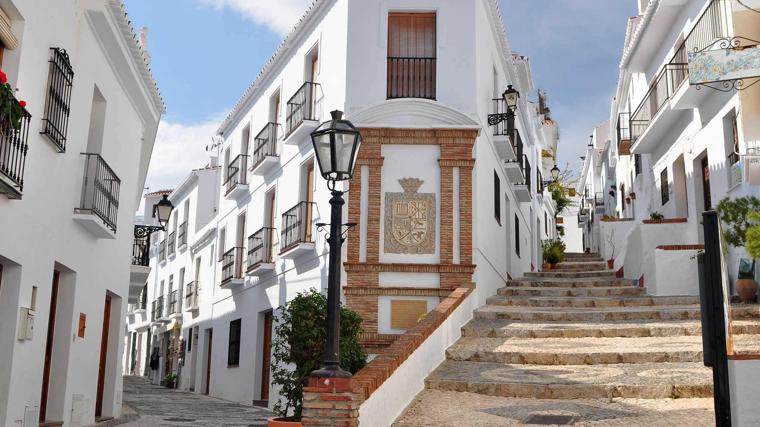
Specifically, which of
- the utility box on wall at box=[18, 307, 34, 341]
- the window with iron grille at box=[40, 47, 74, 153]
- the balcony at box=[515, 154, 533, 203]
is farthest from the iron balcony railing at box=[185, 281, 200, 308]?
the utility box on wall at box=[18, 307, 34, 341]

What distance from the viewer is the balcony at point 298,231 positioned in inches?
608

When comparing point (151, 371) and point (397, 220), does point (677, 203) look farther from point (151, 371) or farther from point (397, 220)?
point (151, 371)

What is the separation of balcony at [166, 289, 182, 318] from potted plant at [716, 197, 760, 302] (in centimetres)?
2016

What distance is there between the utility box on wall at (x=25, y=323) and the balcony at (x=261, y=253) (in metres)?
8.74

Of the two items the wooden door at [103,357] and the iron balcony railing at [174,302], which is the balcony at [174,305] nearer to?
the iron balcony railing at [174,302]

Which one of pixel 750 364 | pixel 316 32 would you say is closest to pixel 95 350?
pixel 316 32

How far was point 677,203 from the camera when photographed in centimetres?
1861

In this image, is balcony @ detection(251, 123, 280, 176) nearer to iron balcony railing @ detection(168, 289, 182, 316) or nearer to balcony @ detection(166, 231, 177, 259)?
iron balcony railing @ detection(168, 289, 182, 316)

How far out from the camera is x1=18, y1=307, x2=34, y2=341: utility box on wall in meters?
8.71

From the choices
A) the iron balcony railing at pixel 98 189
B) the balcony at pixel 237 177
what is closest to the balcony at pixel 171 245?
the balcony at pixel 237 177

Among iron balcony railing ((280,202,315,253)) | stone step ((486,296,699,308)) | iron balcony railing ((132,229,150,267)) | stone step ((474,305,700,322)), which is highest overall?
iron balcony railing ((280,202,315,253))

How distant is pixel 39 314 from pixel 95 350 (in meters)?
2.91

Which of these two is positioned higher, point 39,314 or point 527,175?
point 527,175

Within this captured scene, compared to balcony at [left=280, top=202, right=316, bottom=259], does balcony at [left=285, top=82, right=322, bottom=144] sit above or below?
above
